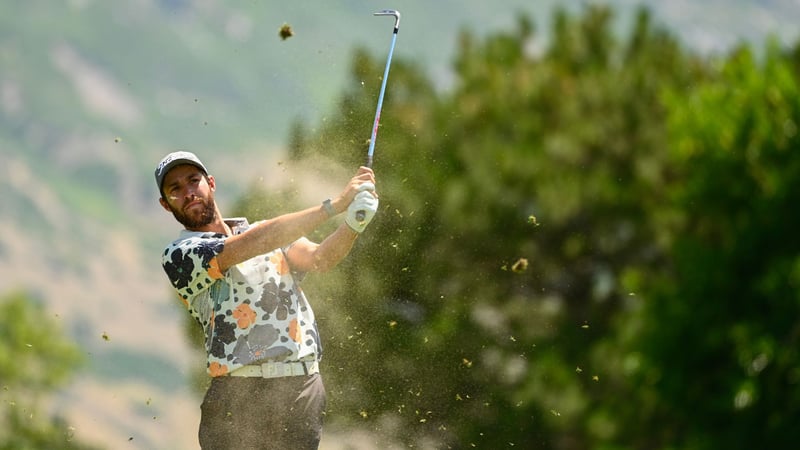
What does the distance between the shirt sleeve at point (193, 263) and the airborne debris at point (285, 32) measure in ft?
6.87

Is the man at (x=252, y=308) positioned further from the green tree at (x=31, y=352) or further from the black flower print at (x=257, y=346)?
the green tree at (x=31, y=352)

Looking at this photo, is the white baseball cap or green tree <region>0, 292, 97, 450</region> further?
green tree <region>0, 292, 97, 450</region>

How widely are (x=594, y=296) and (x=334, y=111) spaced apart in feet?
56.9

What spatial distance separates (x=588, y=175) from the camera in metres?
28.5

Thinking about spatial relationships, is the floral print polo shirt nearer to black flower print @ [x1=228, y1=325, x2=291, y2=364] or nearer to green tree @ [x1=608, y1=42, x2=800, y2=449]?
black flower print @ [x1=228, y1=325, x2=291, y2=364]

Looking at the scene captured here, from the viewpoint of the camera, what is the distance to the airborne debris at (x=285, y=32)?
314 inches

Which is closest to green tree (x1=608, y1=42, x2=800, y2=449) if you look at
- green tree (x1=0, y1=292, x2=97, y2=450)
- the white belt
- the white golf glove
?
the white golf glove

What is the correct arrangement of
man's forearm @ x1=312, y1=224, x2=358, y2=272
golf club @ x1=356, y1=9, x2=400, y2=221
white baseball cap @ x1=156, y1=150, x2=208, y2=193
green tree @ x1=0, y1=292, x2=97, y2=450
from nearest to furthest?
white baseball cap @ x1=156, y1=150, x2=208, y2=193, man's forearm @ x1=312, y1=224, x2=358, y2=272, golf club @ x1=356, y1=9, x2=400, y2=221, green tree @ x1=0, y1=292, x2=97, y2=450

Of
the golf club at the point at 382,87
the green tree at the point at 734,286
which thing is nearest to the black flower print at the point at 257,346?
the golf club at the point at 382,87

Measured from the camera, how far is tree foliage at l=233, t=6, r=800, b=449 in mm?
18422

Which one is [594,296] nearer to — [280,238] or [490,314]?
[490,314]

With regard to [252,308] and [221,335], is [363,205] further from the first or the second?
[221,335]

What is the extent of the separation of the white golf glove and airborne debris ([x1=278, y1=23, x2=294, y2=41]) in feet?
6.70

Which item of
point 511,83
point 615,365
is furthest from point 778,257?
point 511,83
